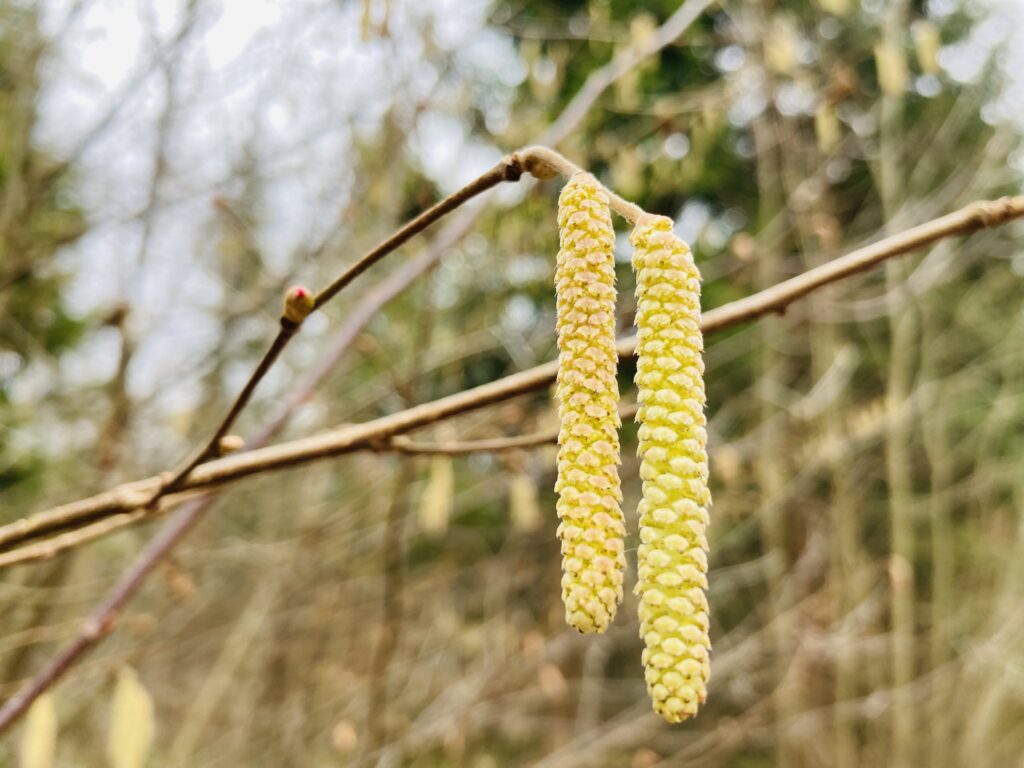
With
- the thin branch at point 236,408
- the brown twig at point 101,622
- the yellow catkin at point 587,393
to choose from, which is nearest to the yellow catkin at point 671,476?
the yellow catkin at point 587,393

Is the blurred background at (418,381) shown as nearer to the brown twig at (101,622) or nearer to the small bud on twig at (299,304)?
the brown twig at (101,622)

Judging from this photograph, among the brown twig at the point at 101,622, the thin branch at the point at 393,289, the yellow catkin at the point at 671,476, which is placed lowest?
the yellow catkin at the point at 671,476

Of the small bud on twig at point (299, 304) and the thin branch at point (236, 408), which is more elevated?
the small bud on twig at point (299, 304)

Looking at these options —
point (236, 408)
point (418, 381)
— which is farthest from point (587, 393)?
point (418, 381)

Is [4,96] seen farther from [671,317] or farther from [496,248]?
[671,317]

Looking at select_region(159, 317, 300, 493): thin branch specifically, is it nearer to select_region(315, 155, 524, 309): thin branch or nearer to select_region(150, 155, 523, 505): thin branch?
select_region(150, 155, 523, 505): thin branch

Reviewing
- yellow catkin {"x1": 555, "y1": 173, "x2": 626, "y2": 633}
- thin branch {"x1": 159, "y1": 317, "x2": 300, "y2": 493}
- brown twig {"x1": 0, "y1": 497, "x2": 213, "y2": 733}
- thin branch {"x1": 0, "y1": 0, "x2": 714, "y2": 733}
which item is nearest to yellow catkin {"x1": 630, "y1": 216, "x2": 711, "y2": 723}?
yellow catkin {"x1": 555, "y1": 173, "x2": 626, "y2": 633}

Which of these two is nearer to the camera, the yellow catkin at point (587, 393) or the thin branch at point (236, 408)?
the yellow catkin at point (587, 393)
